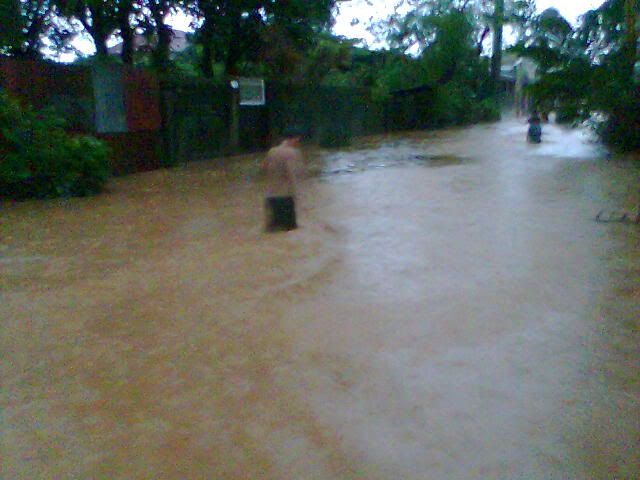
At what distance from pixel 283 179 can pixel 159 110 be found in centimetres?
853

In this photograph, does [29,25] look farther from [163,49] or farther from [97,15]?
[163,49]

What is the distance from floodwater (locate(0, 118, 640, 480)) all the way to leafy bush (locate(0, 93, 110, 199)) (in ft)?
2.61

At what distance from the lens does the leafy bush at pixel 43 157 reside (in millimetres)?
10641

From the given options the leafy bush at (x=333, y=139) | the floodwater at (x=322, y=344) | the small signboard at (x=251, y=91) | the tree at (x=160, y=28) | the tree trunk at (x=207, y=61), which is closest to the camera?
the floodwater at (x=322, y=344)

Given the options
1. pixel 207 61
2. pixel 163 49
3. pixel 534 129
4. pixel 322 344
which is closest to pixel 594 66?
pixel 534 129

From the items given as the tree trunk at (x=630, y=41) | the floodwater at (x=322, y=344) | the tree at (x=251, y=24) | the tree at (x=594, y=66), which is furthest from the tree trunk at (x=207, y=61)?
the tree trunk at (x=630, y=41)

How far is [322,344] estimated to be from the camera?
5016 mm

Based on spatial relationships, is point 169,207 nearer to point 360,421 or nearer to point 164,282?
point 164,282

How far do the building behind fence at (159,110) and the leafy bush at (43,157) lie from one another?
1218 mm

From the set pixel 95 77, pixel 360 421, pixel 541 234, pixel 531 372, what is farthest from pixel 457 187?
pixel 360 421

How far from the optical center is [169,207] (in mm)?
10938

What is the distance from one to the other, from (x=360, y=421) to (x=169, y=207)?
25.6ft

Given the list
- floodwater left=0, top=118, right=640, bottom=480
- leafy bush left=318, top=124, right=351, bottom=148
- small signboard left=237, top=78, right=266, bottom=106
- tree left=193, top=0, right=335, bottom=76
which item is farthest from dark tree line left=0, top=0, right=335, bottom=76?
floodwater left=0, top=118, right=640, bottom=480

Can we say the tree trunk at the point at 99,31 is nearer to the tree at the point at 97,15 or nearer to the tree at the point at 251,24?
the tree at the point at 97,15
